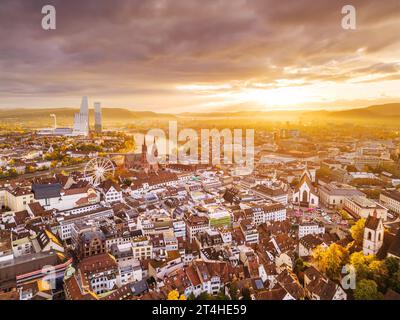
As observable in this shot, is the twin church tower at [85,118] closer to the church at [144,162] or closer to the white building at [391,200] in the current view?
the church at [144,162]

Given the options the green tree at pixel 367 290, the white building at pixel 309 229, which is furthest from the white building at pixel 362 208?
the green tree at pixel 367 290

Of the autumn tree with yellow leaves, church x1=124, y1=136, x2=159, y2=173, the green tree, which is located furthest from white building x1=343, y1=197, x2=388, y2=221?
church x1=124, y1=136, x2=159, y2=173

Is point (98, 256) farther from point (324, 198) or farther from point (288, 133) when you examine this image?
point (288, 133)

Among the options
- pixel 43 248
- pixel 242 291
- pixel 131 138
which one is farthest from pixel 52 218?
pixel 131 138

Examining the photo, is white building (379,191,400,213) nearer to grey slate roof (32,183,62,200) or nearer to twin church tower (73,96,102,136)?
twin church tower (73,96,102,136)

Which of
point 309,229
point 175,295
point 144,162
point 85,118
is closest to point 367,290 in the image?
point 175,295

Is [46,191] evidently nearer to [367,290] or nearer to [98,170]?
[98,170]
